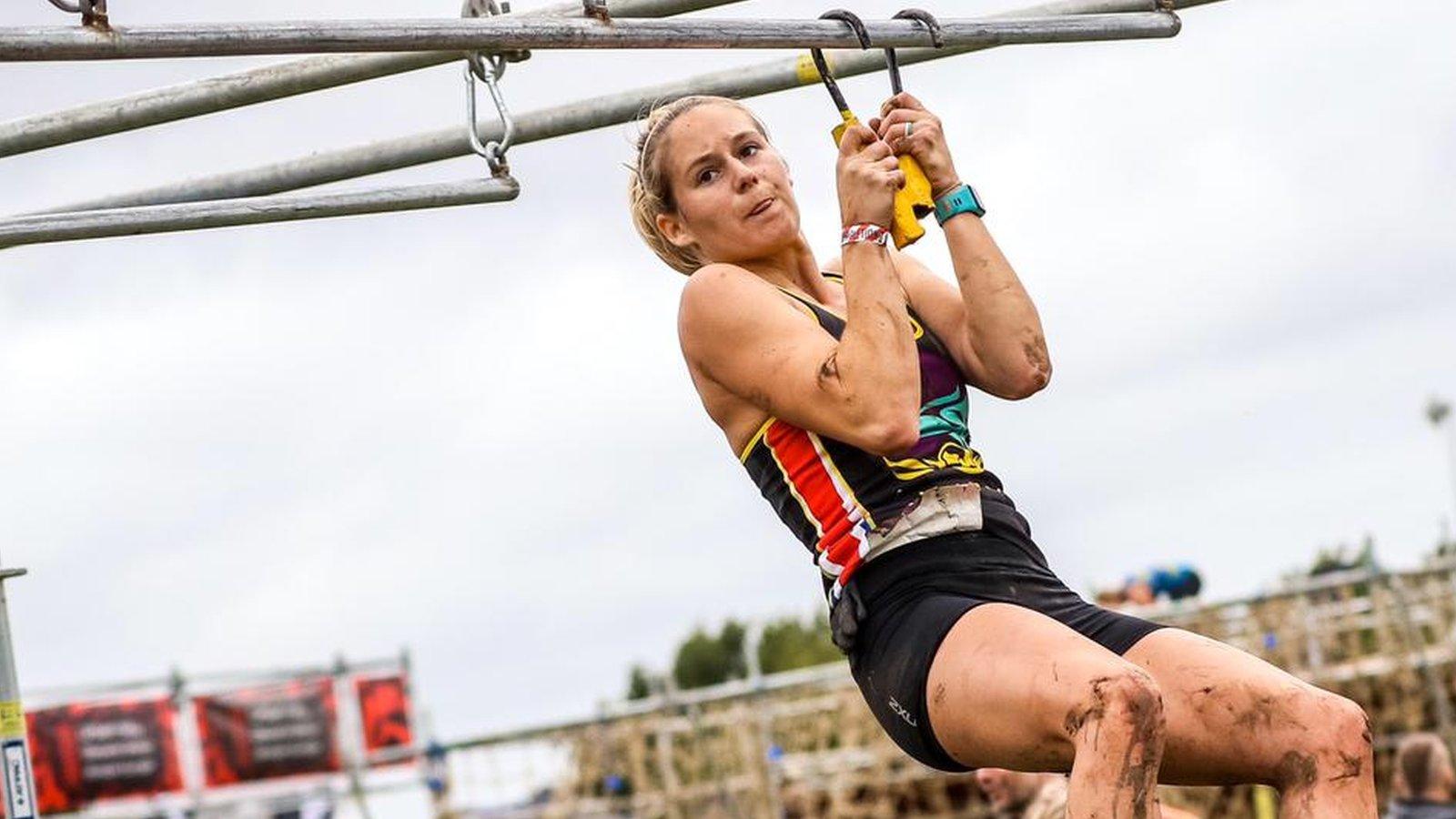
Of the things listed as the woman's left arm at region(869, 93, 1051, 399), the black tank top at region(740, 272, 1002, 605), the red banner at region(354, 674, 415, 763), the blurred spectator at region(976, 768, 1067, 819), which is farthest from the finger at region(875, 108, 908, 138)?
the red banner at region(354, 674, 415, 763)

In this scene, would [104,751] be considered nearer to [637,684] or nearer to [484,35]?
[484,35]

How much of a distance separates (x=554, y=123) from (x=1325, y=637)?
11.8 meters

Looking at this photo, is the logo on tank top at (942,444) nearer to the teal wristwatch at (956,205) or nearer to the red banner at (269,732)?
the teal wristwatch at (956,205)

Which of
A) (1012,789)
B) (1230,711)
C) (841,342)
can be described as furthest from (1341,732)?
(1012,789)

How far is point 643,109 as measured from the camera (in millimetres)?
4730

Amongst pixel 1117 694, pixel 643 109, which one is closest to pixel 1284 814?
pixel 1117 694

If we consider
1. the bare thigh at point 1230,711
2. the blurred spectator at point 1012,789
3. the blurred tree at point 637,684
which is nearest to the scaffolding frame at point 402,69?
the bare thigh at point 1230,711

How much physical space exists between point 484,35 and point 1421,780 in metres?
8.73

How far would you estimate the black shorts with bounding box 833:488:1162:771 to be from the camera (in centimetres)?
367

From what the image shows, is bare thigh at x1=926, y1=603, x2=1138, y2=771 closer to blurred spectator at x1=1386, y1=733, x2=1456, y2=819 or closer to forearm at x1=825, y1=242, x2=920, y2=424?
forearm at x1=825, y1=242, x2=920, y2=424

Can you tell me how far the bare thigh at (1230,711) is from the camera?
3525 mm

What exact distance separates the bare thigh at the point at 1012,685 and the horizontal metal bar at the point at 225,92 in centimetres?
150

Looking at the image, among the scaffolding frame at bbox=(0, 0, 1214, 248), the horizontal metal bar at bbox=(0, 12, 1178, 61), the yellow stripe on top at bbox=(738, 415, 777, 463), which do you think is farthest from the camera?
the yellow stripe on top at bbox=(738, 415, 777, 463)

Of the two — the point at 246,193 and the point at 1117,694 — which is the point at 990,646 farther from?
the point at 246,193
